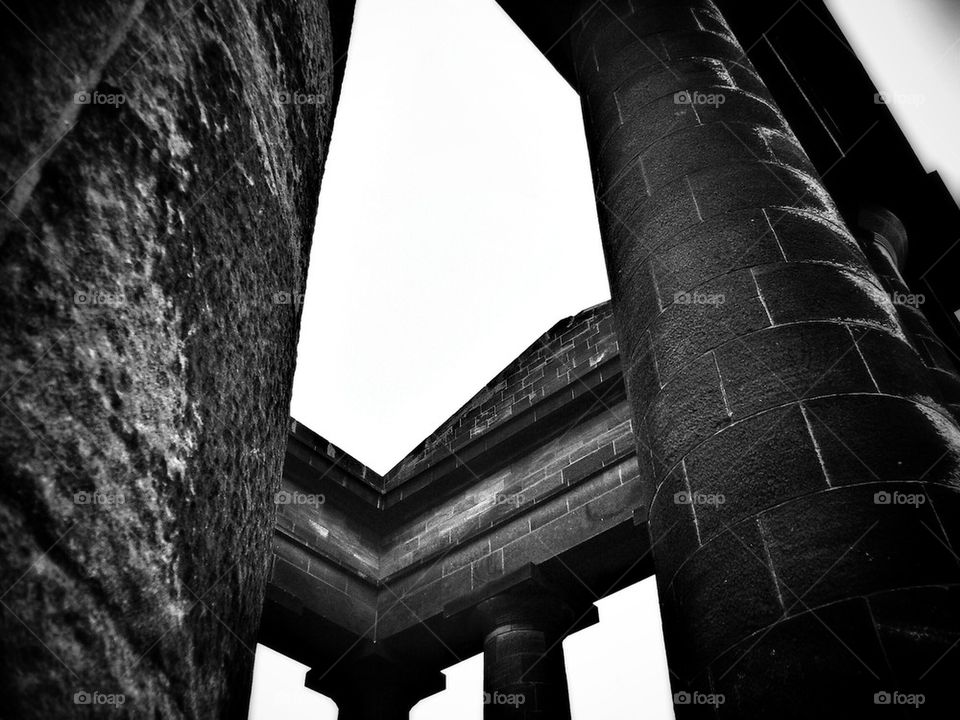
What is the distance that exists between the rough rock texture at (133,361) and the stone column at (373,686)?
7.15 m

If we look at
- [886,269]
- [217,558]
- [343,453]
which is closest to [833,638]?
[217,558]

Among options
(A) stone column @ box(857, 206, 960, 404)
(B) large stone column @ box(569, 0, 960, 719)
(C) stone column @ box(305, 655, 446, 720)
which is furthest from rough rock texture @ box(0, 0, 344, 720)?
(C) stone column @ box(305, 655, 446, 720)

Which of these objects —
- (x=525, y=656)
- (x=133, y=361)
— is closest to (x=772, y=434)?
(x=133, y=361)

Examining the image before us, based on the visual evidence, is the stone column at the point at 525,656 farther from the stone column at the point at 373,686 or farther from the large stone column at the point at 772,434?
the large stone column at the point at 772,434

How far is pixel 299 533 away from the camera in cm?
758

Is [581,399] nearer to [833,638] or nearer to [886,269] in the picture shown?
[886,269]

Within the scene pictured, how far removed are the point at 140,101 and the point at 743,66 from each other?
135 inches

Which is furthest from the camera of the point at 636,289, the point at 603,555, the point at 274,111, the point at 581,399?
the point at 581,399

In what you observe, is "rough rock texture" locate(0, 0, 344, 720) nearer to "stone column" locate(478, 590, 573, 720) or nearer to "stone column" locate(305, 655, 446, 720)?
"stone column" locate(478, 590, 573, 720)

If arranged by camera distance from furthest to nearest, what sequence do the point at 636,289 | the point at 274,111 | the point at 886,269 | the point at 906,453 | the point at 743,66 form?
the point at 886,269
the point at 743,66
the point at 636,289
the point at 906,453
the point at 274,111

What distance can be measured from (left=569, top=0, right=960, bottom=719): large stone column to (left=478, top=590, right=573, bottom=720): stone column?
428 centimetres

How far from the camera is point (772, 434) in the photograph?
2.13 meters

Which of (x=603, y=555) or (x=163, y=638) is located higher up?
(x=603, y=555)

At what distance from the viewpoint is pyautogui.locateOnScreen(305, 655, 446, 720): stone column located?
7.64 meters
